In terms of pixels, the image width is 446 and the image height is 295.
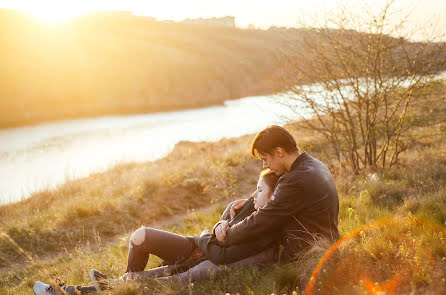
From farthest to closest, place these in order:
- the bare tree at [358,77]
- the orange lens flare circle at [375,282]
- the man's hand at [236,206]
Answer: the bare tree at [358,77]
the man's hand at [236,206]
the orange lens flare circle at [375,282]

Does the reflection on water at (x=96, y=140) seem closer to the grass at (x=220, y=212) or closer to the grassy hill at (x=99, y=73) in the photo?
the grass at (x=220, y=212)

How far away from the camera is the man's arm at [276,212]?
333 cm

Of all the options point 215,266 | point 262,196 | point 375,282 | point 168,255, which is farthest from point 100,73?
point 375,282

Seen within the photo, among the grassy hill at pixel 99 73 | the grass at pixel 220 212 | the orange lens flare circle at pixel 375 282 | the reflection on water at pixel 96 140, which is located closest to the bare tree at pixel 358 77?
the grass at pixel 220 212

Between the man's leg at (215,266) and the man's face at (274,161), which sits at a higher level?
the man's face at (274,161)

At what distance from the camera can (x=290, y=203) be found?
3.33 m

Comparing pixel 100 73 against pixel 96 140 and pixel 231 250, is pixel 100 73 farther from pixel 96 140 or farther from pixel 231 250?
pixel 231 250

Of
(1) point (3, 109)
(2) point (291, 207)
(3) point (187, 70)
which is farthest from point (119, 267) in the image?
(3) point (187, 70)

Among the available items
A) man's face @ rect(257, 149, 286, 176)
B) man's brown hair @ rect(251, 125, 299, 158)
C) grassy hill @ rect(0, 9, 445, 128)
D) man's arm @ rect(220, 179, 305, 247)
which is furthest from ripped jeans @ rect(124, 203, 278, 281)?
grassy hill @ rect(0, 9, 445, 128)

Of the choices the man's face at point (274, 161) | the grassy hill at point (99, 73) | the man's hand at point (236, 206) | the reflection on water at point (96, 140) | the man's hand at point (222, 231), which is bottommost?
the reflection on water at point (96, 140)

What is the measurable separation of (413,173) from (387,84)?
1.98 metres

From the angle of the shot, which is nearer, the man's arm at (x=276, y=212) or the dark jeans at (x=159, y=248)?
the man's arm at (x=276, y=212)

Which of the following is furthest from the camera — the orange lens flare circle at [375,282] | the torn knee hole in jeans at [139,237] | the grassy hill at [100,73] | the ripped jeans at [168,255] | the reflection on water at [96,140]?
the grassy hill at [100,73]

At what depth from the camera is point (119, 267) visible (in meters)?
5.00
